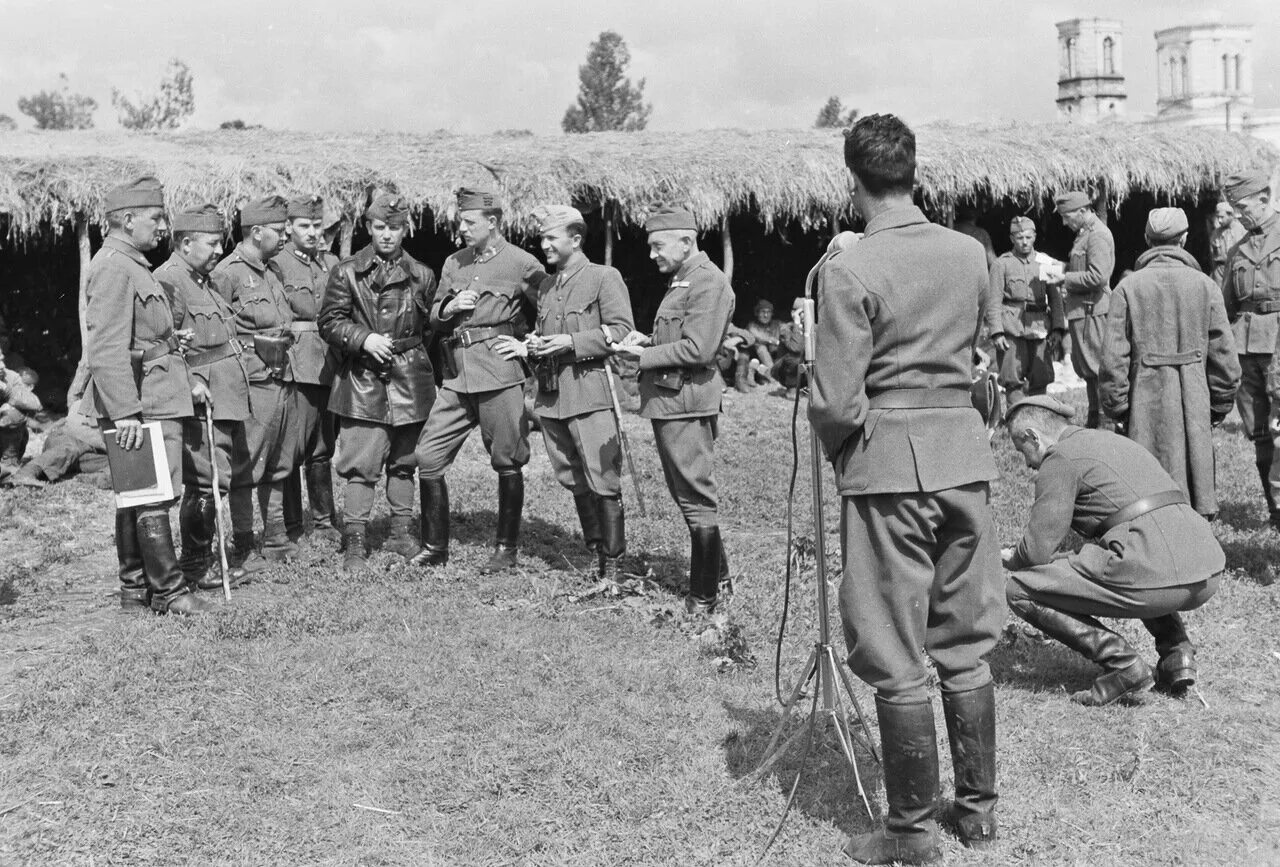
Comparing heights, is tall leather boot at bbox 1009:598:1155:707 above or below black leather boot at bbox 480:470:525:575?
below

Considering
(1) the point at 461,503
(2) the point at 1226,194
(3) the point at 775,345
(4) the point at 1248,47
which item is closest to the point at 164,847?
(1) the point at 461,503

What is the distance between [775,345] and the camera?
16891 millimetres

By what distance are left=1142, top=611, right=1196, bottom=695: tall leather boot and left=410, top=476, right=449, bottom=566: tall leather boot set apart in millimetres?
3801

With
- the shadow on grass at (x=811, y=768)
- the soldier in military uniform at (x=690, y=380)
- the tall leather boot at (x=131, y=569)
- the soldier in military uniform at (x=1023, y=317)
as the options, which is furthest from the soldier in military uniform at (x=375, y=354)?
the soldier in military uniform at (x=1023, y=317)

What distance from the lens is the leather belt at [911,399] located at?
3887mm

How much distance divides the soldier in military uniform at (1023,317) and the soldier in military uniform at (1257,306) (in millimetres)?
3985

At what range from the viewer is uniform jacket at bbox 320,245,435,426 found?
7.36m

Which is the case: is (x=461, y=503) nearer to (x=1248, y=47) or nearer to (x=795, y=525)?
(x=795, y=525)

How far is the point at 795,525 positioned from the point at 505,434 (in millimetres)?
2397

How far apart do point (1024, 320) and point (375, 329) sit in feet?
22.3

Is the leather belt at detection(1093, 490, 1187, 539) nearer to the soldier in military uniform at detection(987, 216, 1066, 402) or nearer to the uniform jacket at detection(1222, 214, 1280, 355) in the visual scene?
the uniform jacket at detection(1222, 214, 1280, 355)

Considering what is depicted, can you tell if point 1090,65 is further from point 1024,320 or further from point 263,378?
point 263,378

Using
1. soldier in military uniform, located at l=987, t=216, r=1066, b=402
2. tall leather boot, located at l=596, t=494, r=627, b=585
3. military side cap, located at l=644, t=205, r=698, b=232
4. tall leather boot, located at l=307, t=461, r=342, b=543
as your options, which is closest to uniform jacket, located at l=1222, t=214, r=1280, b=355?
military side cap, located at l=644, t=205, r=698, b=232

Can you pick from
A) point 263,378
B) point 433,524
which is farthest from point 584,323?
point 263,378
